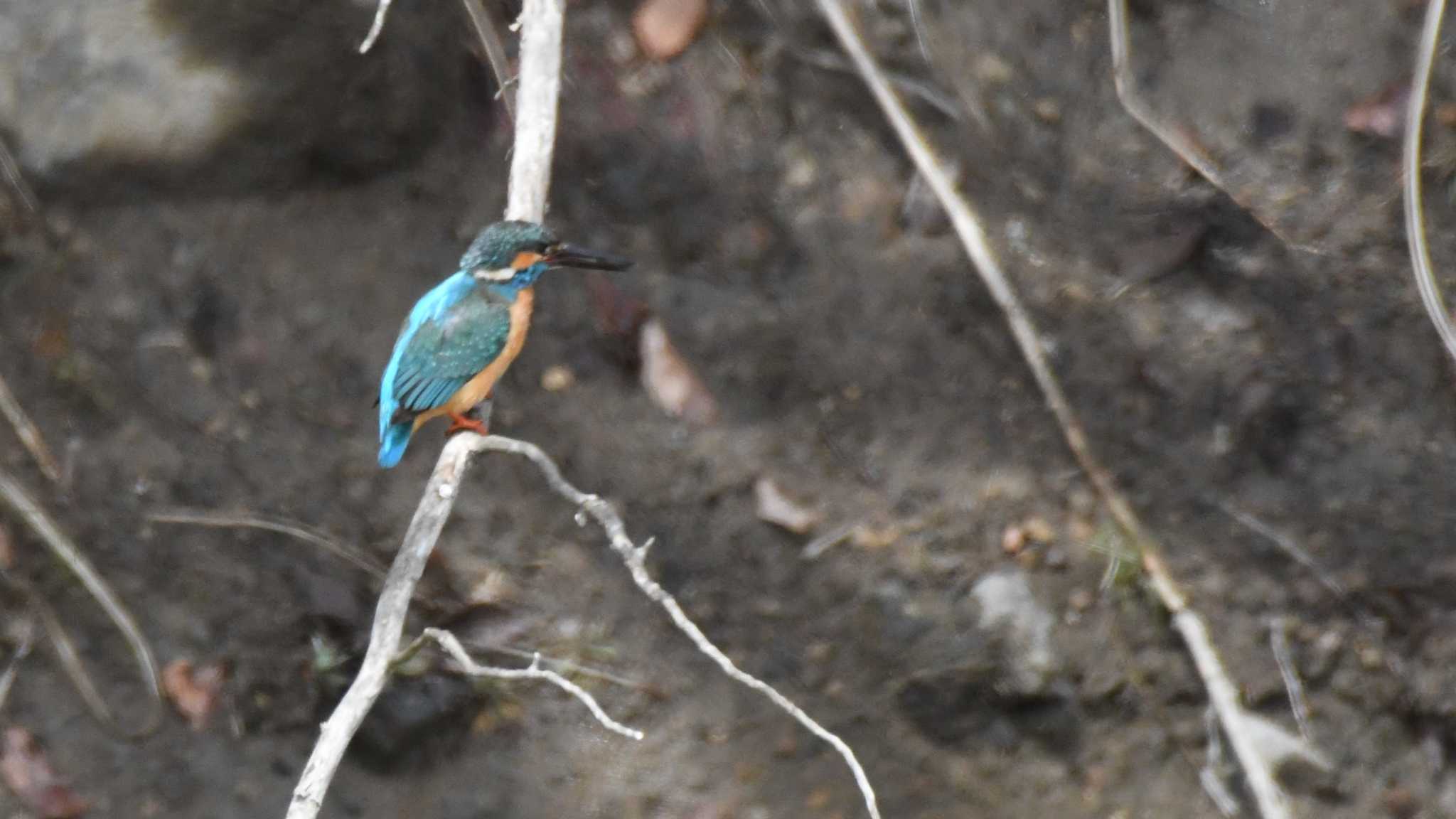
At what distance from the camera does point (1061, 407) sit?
A: 3174 millimetres

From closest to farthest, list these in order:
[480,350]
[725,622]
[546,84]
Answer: [546,84] < [480,350] < [725,622]

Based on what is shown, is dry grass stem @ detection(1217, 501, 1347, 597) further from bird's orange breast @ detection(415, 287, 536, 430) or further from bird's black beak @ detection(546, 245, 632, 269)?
bird's orange breast @ detection(415, 287, 536, 430)

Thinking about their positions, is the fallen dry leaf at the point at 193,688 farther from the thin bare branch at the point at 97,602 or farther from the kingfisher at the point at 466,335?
the kingfisher at the point at 466,335

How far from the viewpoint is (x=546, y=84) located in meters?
2.62

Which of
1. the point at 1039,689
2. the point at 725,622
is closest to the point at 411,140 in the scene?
the point at 725,622

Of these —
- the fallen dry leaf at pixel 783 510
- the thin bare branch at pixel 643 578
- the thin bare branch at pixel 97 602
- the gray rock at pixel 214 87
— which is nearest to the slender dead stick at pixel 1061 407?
the fallen dry leaf at pixel 783 510

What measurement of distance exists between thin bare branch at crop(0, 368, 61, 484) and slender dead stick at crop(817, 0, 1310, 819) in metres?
2.21

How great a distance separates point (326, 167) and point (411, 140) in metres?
0.22

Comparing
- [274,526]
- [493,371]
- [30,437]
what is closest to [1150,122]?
[493,371]

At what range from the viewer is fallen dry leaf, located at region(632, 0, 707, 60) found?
332 centimetres

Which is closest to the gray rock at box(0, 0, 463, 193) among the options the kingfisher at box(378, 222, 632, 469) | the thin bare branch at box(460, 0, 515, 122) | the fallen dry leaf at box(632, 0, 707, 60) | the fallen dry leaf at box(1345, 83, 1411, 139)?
the thin bare branch at box(460, 0, 515, 122)

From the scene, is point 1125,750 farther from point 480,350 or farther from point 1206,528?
point 480,350

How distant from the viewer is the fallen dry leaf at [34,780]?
351 centimetres

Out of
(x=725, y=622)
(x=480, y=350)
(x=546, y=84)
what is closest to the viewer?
(x=546, y=84)
